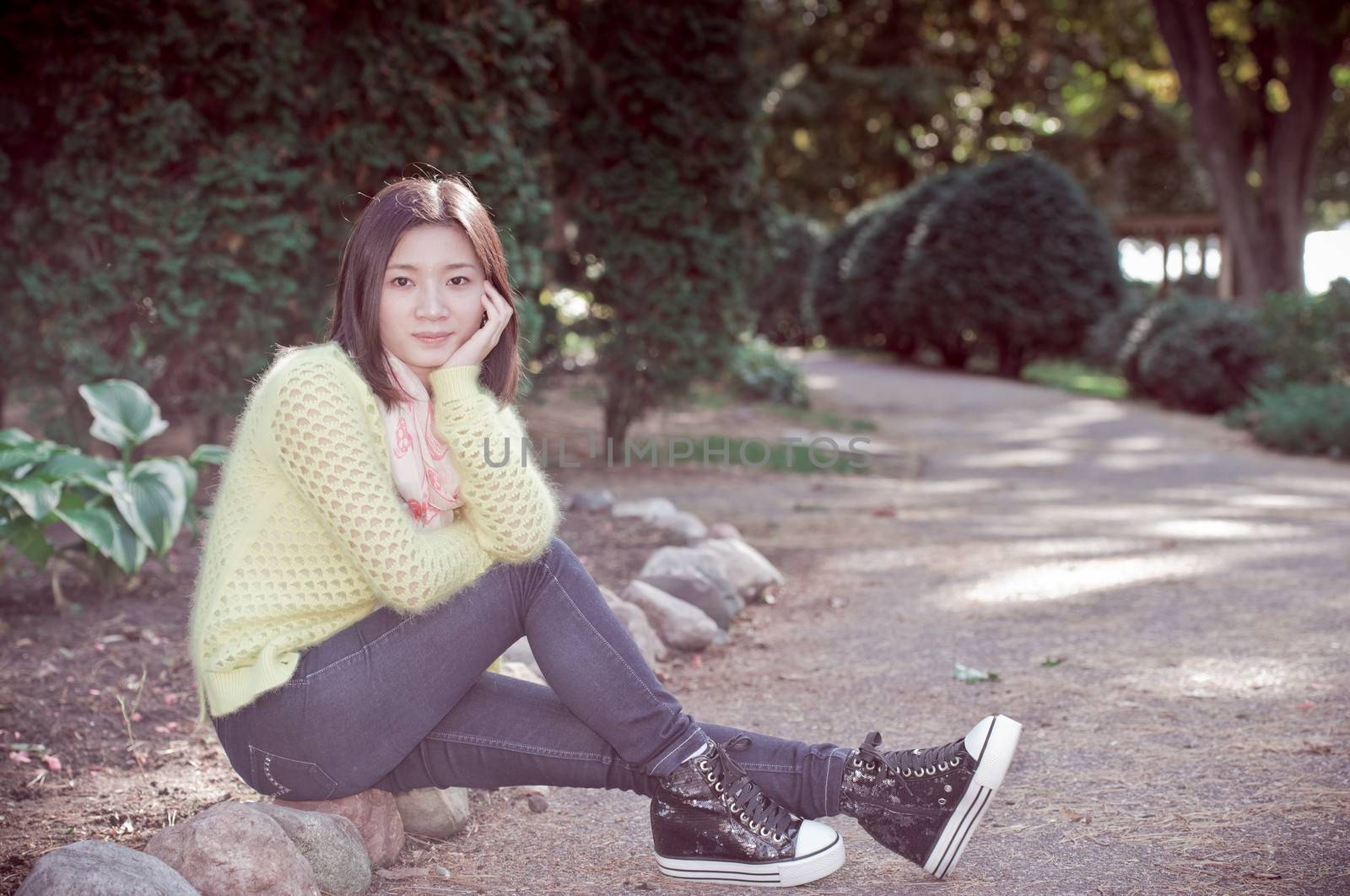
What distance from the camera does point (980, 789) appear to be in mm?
2225

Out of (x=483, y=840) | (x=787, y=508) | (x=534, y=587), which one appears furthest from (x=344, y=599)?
(x=787, y=508)

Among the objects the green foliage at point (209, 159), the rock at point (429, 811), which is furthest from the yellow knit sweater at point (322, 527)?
the green foliage at point (209, 159)

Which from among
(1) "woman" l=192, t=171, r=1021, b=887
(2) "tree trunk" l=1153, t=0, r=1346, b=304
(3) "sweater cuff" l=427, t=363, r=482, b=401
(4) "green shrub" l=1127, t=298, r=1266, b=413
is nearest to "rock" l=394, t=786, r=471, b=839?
(1) "woman" l=192, t=171, r=1021, b=887

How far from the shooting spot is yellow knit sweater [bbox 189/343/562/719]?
2107mm

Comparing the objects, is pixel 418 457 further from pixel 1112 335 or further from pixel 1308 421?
pixel 1112 335

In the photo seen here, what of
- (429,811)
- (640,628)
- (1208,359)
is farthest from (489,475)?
(1208,359)

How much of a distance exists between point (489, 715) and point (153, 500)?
184cm

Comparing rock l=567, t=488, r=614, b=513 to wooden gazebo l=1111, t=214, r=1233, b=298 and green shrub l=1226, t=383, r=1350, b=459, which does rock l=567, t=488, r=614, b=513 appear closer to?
green shrub l=1226, t=383, r=1350, b=459

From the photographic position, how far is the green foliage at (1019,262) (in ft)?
44.6

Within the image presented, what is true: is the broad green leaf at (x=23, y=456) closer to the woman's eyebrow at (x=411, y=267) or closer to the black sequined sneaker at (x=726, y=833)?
the woman's eyebrow at (x=411, y=267)

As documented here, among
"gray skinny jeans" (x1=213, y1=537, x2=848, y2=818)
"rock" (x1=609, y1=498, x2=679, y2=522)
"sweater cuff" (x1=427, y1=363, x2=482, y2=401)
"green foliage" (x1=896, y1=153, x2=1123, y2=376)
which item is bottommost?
"rock" (x1=609, y1=498, x2=679, y2=522)

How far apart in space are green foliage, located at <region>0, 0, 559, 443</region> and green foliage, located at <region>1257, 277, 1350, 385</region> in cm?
667

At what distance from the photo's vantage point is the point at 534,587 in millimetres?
2277

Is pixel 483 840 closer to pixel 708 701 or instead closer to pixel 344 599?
pixel 344 599
